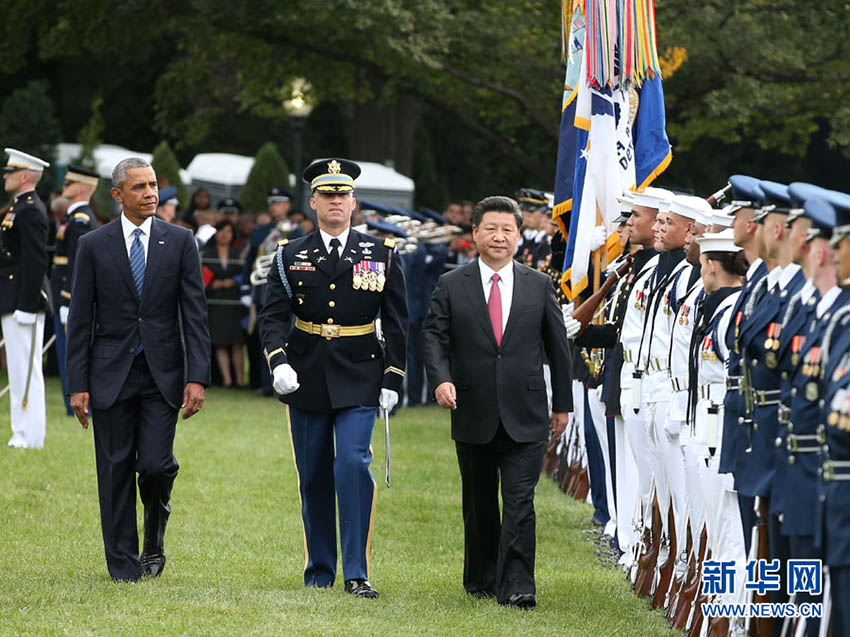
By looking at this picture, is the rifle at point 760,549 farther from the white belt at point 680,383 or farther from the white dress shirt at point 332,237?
the white dress shirt at point 332,237

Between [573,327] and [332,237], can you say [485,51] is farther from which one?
[332,237]

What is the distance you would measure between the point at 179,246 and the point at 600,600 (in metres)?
3.03

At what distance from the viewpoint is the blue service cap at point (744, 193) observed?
22.7 ft

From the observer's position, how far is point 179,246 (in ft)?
28.9

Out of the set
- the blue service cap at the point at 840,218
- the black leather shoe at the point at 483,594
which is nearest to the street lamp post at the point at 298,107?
the black leather shoe at the point at 483,594

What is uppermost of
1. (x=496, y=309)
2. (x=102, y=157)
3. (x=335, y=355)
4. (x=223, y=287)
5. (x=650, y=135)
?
(x=102, y=157)

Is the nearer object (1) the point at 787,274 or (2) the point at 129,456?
(1) the point at 787,274

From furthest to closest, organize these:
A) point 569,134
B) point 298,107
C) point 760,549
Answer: point 298,107
point 569,134
point 760,549

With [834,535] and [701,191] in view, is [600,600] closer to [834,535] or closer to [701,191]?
[834,535]

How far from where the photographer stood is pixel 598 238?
11.0 m

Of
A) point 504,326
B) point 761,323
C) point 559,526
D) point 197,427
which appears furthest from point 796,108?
point 761,323

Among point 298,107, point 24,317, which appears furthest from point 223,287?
point 298,107

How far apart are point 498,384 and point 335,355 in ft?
2.92

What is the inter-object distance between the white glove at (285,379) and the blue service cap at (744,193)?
2.47 metres
